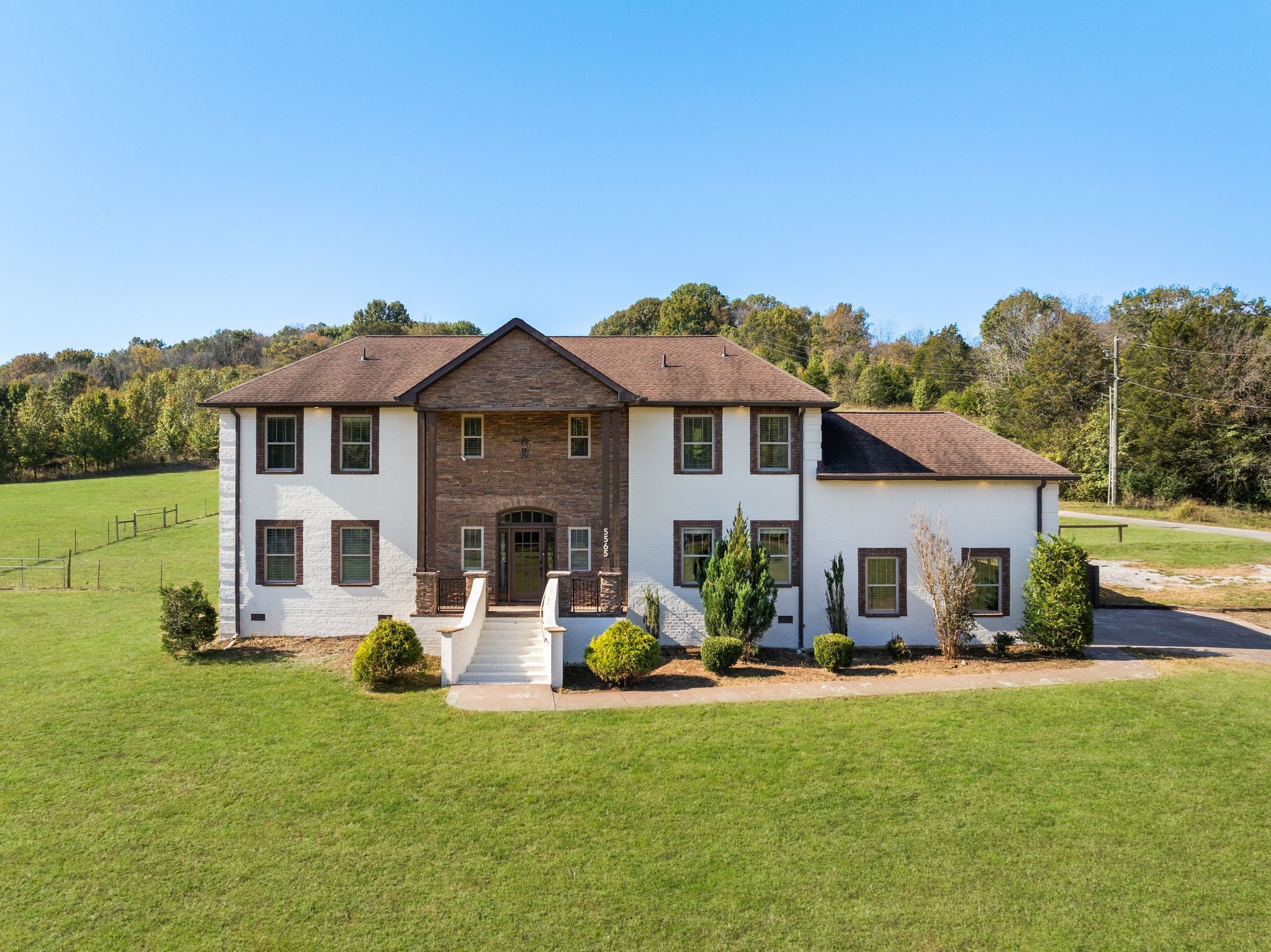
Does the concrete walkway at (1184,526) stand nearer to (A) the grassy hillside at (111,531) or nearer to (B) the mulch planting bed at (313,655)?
(B) the mulch planting bed at (313,655)

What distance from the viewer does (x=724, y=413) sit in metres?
17.9

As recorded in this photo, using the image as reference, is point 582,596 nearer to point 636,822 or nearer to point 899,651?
point 899,651

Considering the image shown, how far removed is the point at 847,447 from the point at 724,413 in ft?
12.8

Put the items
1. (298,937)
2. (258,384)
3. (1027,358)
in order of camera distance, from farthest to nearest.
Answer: (1027,358), (258,384), (298,937)

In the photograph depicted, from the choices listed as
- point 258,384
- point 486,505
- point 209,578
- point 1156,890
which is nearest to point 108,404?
point 209,578

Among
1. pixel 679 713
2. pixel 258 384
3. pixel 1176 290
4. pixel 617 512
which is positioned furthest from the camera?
pixel 1176 290

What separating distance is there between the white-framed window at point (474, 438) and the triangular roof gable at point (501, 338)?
185 cm

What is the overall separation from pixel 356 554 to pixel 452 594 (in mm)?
3141

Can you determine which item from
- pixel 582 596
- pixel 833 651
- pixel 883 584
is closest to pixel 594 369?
pixel 582 596

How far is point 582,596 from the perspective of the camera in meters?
17.1

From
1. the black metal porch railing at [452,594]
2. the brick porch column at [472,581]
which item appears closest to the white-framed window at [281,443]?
the black metal porch railing at [452,594]

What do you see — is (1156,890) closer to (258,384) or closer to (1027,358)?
(258,384)

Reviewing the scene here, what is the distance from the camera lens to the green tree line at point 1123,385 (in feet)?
135

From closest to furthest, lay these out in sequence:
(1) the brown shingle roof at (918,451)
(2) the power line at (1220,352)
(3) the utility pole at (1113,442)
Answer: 1. (1) the brown shingle roof at (918,451)
2. (3) the utility pole at (1113,442)
3. (2) the power line at (1220,352)
